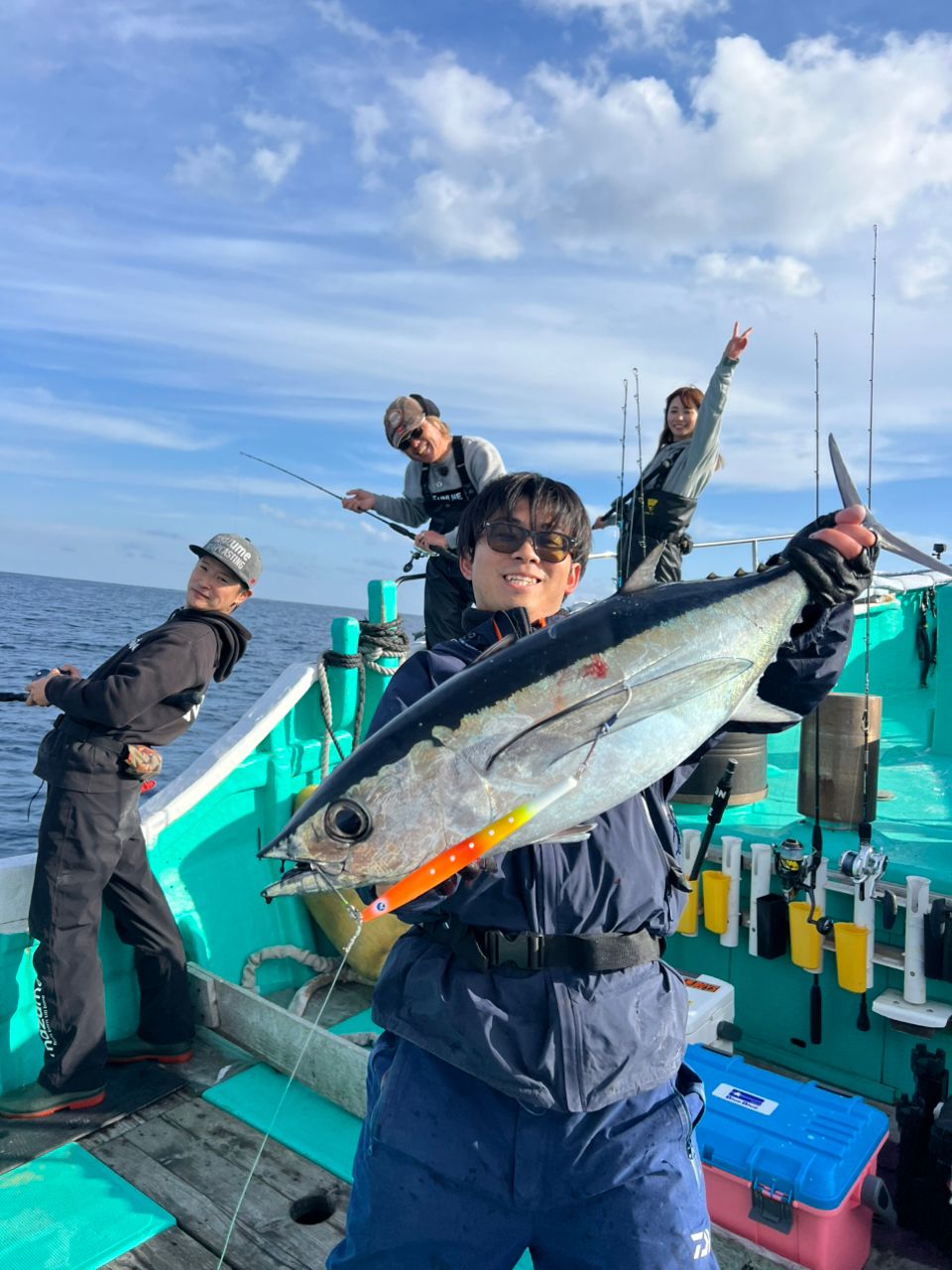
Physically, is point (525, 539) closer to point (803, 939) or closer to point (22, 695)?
point (803, 939)

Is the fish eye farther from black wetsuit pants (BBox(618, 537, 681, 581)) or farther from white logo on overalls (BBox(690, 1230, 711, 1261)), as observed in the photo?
black wetsuit pants (BBox(618, 537, 681, 581))

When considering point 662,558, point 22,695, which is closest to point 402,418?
point 662,558

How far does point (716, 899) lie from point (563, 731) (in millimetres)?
3474

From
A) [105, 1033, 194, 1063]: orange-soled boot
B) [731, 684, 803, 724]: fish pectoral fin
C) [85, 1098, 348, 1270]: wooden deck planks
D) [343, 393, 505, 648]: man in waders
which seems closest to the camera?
[731, 684, 803, 724]: fish pectoral fin

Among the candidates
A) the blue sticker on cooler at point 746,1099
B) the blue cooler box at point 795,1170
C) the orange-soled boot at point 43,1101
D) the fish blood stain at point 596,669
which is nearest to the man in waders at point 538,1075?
the fish blood stain at point 596,669

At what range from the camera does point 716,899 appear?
4.84 m

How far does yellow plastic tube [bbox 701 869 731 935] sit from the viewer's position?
15.8 ft

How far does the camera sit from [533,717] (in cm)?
180

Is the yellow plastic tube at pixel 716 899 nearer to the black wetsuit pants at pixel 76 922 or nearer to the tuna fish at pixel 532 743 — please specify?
the black wetsuit pants at pixel 76 922

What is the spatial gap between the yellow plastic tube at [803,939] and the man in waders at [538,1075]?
264 centimetres

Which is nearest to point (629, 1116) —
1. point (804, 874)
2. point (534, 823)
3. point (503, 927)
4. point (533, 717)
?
point (503, 927)

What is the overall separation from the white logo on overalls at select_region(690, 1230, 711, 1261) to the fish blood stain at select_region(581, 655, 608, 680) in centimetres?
122

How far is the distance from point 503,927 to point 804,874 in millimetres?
3030

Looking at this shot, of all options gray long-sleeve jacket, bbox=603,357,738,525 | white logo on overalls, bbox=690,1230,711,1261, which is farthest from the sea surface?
white logo on overalls, bbox=690,1230,711,1261
